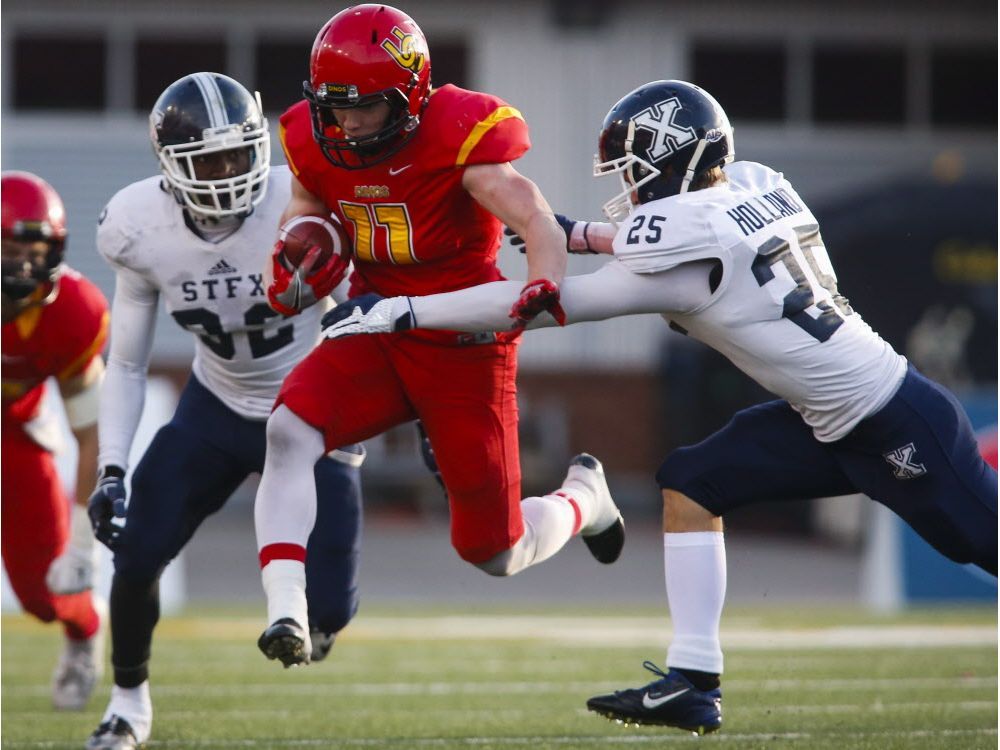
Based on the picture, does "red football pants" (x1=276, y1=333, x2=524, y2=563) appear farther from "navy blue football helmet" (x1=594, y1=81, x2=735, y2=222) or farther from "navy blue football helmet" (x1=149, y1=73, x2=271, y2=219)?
"navy blue football helmet" (x1=594, y1=81, x2=735, y2=222)

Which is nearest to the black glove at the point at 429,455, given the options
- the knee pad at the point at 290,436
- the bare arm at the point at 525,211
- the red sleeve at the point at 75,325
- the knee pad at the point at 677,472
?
the knee pad at the point at 290,436

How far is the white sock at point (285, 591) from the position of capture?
12.7ft

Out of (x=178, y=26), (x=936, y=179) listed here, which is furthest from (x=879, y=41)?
(x=178, y=26)

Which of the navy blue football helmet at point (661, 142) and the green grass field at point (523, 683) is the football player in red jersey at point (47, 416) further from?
the navy blue football helmet at point (661, 142)

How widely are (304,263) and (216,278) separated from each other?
1.95 feet

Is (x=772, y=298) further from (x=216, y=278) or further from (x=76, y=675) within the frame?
(x=76, y=675)

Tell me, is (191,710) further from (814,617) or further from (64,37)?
(64,37)

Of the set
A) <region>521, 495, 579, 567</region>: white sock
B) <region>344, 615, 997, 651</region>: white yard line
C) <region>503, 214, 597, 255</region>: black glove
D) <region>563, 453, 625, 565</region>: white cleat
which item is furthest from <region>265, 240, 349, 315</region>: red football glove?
<region>344, 615, 997, 651</region>: white yard line

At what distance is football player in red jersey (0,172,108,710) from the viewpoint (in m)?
5.21

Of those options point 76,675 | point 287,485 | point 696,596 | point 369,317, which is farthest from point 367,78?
point 76,675

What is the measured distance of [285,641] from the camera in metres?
3.77

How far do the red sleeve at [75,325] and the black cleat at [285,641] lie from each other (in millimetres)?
1959

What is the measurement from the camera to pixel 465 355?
4387 millimetres

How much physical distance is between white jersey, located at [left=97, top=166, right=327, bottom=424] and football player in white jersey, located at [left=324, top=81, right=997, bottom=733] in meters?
0.82
